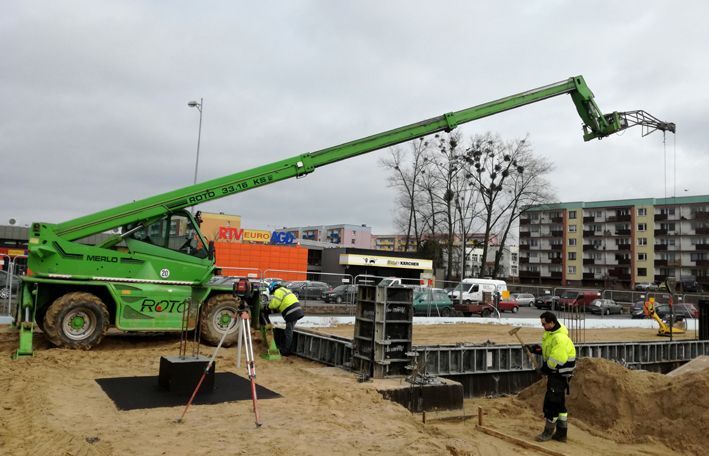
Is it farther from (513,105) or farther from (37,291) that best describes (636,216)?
(37,291)

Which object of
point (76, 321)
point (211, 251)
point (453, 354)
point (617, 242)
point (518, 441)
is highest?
point (617, 242)

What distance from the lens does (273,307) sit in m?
11.9

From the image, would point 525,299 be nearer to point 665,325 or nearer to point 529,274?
point 665,325

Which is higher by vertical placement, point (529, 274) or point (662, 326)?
point (529, 274)

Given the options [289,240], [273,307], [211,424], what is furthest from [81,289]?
[289,240]

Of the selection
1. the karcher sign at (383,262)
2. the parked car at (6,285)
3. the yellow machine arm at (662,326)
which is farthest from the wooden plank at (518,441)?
the karcher sign at (383,262)

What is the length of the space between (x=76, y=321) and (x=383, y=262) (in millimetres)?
42699

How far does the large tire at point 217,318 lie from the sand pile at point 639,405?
22.7 ft

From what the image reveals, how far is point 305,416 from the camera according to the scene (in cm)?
727

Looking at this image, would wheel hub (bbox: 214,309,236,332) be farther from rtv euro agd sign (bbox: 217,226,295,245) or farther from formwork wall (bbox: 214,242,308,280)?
rtv euro agd sign (bbox: 217,226,295,245)

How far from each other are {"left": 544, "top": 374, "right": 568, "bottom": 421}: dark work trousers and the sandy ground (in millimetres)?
487

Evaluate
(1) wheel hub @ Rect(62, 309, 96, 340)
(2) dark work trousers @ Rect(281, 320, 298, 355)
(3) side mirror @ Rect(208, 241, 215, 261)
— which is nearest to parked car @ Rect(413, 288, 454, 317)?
(2) dark work trousers @ Rect(281, 320, 298, 355)

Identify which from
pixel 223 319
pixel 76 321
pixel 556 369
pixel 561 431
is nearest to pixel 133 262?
pixel 76 321

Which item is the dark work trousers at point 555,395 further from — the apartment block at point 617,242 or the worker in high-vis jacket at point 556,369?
the apartment block at point 617,242
